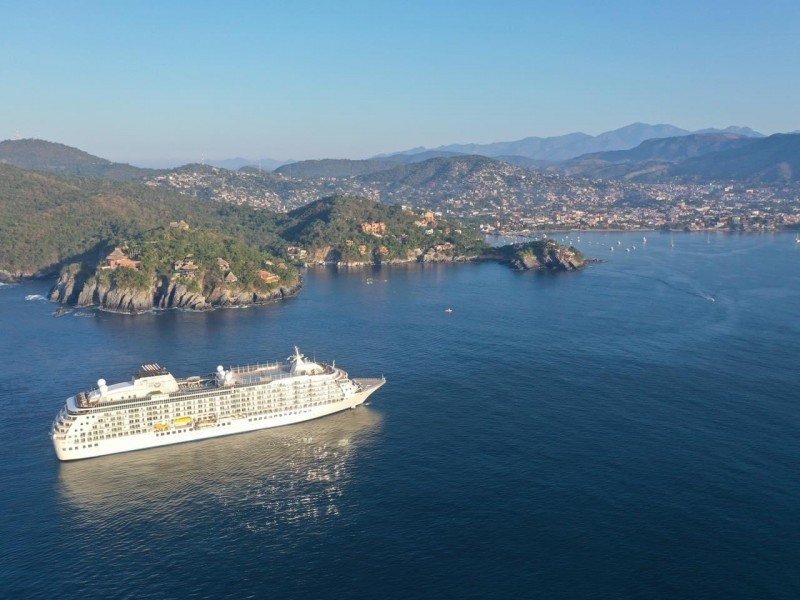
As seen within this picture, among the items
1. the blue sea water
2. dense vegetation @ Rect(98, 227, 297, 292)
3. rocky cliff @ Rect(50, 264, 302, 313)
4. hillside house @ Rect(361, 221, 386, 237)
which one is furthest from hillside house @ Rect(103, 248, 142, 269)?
hillside house @ Rect(361, 221, 386, 237)

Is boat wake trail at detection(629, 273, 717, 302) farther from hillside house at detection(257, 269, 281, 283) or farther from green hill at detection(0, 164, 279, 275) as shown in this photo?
green hill at detection(0, 164, 279, 275)

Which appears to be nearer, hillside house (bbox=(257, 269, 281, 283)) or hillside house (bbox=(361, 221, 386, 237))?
hillside house (bbox=(257, 269, 281, 283))

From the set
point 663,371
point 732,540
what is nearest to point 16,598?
point 732,540

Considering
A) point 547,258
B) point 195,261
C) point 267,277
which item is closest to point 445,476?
point 267,277

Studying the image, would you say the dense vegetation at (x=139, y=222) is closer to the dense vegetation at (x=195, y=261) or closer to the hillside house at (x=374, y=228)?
the hillside house at (x=374, y=228)

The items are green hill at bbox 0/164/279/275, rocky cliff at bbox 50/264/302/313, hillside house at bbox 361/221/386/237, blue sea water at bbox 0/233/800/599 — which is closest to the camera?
blue sea water at bbox 0/233/800/599

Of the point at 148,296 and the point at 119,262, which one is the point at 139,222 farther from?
the point at 148,296
